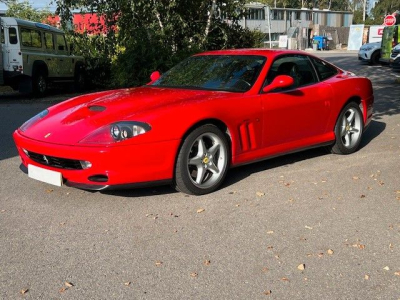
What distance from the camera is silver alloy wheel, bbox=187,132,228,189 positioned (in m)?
4.58

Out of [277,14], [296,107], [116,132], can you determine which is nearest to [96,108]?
[116,132]

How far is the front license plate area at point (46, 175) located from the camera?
424 cm

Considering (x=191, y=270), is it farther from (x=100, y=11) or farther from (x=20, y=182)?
(x=100, y=11)

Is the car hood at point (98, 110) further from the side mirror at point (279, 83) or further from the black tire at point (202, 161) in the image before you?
the side mirror at point (279, 83)

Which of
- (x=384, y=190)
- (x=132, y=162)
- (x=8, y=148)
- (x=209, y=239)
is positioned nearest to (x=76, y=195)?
(x=132, y=162)

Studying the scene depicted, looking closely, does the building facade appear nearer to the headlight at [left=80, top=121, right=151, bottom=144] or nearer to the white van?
the white van

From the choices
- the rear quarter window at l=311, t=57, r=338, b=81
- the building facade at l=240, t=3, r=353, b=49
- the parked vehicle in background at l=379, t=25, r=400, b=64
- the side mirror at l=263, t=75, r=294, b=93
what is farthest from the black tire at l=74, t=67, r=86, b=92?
the building facade at l=240, t=3, r=353, b=49

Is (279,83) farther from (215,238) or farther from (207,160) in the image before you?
(215,238)

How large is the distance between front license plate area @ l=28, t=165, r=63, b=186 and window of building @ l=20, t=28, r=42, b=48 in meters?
9.78

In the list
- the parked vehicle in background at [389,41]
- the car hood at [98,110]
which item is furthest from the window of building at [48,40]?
the parked vehicle in background at [389,41]

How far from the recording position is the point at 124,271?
3.15 m

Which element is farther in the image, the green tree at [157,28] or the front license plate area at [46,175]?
the green tree at [157,28]

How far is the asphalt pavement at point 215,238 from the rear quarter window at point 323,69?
48.1 inches

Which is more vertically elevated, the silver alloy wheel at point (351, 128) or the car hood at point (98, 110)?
the car hood at point (98, 110)
